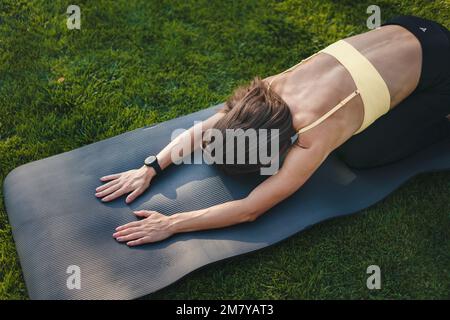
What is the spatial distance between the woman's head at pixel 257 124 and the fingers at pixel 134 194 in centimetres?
55

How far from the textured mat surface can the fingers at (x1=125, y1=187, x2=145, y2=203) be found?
0.10ft

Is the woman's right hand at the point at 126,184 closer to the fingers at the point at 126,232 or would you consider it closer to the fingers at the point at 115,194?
the fingers at the point at 115,194

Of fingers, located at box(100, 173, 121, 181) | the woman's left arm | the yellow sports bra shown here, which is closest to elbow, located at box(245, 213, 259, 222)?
the woman's left arm

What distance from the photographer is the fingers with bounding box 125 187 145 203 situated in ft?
9.94

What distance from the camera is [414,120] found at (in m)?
3.21

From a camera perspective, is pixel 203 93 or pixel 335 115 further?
pixel 203 93

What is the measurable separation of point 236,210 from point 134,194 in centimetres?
67

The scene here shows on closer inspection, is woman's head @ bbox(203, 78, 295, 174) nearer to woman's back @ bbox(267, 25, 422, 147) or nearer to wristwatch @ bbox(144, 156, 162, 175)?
woman's back @ bbox(267, 25, 422, 147)

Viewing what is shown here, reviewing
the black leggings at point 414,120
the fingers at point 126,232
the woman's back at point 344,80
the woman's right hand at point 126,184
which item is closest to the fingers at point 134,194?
the woman's right hand at point 126,184

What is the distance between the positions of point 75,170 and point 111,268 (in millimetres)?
819
